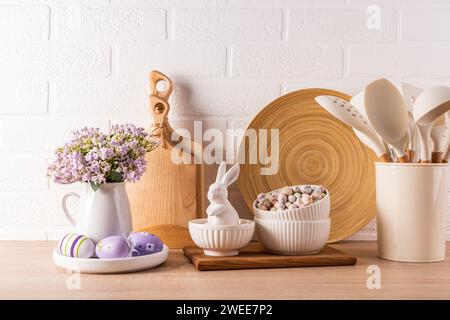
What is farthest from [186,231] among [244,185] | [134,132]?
[134,132]

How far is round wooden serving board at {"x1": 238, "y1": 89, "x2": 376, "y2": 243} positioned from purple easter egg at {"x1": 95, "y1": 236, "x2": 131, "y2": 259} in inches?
15.6

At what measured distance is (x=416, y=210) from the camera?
40.4 inches

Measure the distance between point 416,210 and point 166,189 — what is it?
0.55 metres

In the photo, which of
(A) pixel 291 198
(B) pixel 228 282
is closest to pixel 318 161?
(A) pixel 291 198

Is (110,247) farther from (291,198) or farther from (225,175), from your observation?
(291,198)

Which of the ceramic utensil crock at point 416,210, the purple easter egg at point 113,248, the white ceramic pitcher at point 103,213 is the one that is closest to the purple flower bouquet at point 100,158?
the white ceramic pitcher at point 103,213

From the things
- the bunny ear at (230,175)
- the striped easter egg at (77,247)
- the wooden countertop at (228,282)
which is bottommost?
the wooden countertop at (228,282)

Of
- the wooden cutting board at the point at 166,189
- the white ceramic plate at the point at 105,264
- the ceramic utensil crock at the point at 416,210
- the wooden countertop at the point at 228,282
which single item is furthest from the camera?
the wooden cutting board at the point at 166,189

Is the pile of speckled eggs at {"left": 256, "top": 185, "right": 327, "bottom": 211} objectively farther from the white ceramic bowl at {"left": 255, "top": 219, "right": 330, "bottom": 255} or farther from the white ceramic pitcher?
the white ceramic pitcher

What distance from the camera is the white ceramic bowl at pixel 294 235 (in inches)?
39.8

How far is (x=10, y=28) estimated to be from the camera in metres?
1.28

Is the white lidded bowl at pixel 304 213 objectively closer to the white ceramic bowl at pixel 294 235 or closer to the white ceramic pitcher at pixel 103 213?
the white ceramic bowl at pixel 294 235

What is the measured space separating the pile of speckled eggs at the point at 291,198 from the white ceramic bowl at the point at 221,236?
0.07 metres
